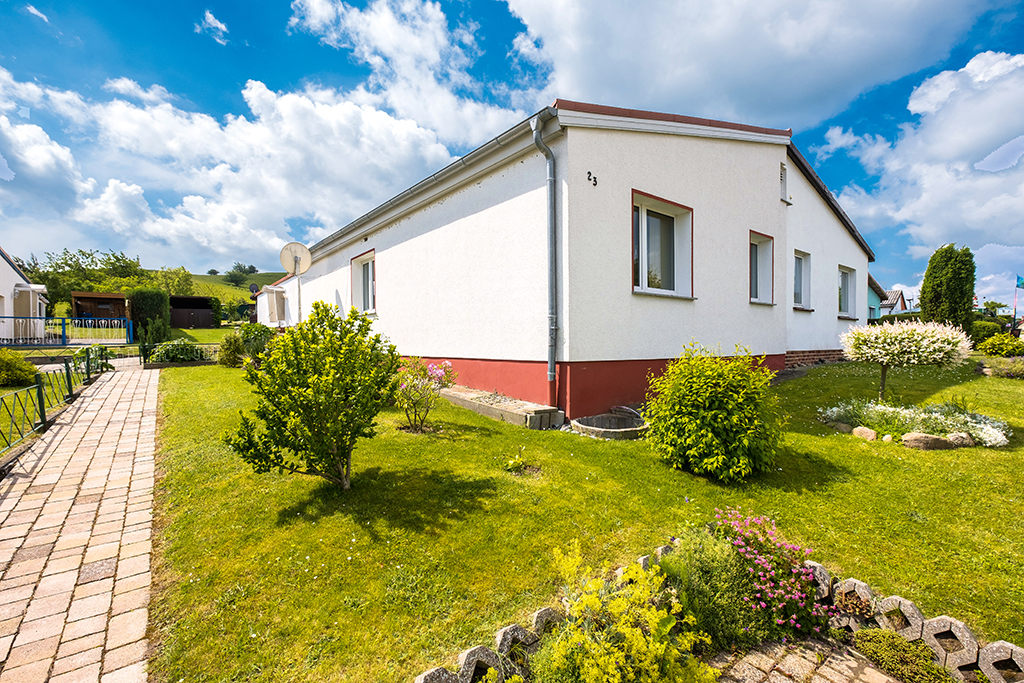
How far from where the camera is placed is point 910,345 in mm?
6121

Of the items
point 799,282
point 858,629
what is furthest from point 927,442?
point 799,282

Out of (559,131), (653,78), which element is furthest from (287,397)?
(653,78)

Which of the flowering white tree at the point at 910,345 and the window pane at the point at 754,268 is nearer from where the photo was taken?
the flowering white tree at the point at 910,345

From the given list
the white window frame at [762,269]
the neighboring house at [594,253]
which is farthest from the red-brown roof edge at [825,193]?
the white window frame at [762,269]

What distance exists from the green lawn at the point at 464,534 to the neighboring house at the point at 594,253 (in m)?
1.99

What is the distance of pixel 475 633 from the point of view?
7.59ft

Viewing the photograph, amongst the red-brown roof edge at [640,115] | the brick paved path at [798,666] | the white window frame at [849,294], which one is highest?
the red-brown roof edge at [640,115]

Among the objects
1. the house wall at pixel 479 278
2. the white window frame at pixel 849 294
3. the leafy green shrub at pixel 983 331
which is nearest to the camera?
the house wall at pixel 479 278

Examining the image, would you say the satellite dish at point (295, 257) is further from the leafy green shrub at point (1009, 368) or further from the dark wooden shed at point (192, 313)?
the dark wooden shed at point (192, 313)

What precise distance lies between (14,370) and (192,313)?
2995 centimetres

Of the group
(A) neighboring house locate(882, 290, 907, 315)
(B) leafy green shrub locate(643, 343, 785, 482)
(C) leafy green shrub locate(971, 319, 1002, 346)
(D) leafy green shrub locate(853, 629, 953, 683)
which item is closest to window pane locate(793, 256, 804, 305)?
(B) leafy green shrub locate(643, 343, 785, 482)

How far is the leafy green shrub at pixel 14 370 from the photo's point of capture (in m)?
8.82

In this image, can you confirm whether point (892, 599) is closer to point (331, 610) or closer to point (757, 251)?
point (331, 610)

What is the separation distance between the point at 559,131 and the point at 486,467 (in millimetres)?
4991
